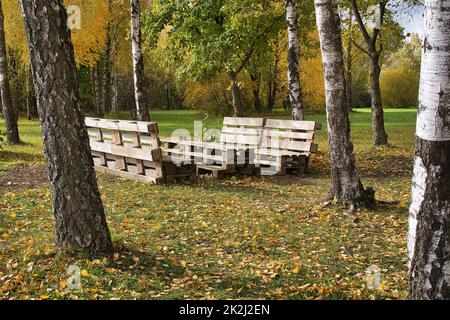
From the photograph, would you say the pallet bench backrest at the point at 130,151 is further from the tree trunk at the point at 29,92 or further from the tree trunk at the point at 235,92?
the tree trunk at the point at 29,92

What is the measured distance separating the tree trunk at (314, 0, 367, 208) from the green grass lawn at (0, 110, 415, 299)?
0.45 m

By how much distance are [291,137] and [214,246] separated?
6404mm

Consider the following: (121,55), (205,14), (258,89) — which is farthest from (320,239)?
(258,89)

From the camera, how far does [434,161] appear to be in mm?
3391

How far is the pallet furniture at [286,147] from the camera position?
11.5m

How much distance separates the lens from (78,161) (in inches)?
201

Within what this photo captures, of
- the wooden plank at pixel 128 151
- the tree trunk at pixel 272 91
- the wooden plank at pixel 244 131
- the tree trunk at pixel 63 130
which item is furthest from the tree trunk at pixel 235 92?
the tree trunk at pixel 63 130

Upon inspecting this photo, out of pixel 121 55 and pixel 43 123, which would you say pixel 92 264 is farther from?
pixel 121 55

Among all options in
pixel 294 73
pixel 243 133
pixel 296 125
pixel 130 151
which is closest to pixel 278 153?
pixel 296 125

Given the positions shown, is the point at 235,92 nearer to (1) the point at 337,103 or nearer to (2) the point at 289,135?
(2) the point at 289,135

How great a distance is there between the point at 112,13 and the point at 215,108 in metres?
11.6

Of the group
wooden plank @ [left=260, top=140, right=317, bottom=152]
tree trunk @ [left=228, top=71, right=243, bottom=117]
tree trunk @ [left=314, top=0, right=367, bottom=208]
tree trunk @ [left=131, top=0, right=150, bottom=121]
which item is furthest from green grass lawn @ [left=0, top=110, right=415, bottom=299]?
tree trunk @ [left=228, top=71, right=243, bottom=117]

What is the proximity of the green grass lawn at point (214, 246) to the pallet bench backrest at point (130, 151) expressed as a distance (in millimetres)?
524

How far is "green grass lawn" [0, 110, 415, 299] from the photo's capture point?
4.65 metres
